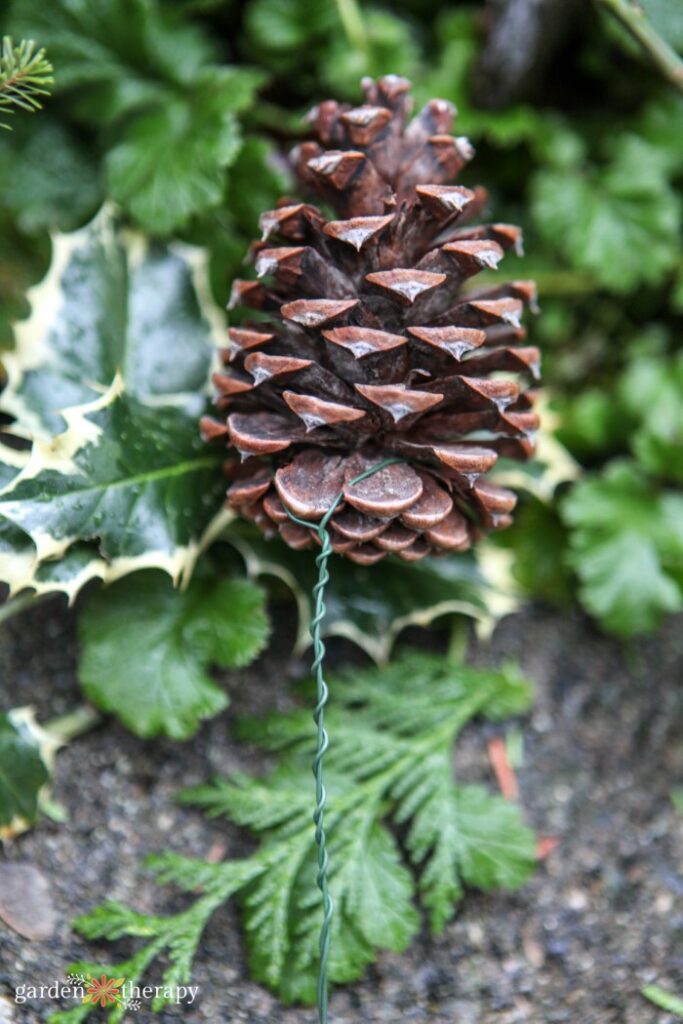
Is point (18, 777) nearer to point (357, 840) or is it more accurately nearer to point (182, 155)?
point (357, 840)

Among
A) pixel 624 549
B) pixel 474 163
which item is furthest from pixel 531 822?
pixel 474 163

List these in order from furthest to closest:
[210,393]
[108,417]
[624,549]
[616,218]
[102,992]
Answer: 1. [616,218]
2. [624,549]
3. [210,393]
4. [108,417]
5. [102,992]

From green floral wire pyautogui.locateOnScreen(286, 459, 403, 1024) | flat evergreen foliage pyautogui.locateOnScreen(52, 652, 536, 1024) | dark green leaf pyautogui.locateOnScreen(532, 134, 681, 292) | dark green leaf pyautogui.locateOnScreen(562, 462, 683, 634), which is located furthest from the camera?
dark green leaf pyautogui.locateOnScreen(532, 134, 681, 292)

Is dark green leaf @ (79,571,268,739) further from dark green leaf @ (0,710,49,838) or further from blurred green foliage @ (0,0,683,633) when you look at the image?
blurred green foliage @ (0,0,683,633)

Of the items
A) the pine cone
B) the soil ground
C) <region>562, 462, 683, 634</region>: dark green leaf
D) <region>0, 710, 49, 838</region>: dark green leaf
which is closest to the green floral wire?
the pine cone

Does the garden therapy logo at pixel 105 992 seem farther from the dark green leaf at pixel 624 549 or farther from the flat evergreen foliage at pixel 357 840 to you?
the dark green leaf at pixel 624 549

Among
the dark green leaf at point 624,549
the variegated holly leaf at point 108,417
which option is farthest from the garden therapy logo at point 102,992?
the dark green leaf at point 624,549

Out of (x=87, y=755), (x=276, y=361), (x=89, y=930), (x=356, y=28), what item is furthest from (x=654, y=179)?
(x=89, y=930)
